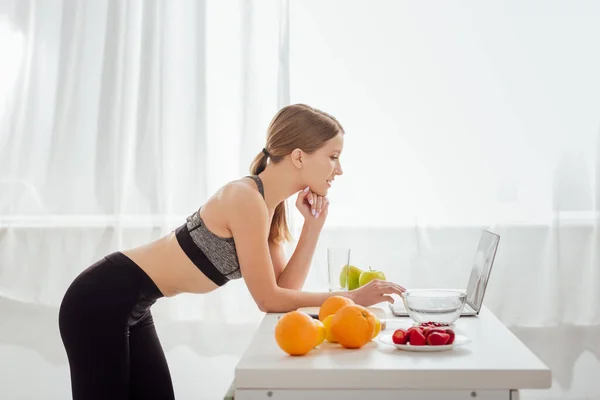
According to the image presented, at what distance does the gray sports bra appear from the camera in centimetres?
193

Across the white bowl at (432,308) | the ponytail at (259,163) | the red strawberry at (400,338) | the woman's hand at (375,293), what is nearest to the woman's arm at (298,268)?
the ponytail at (259,163)

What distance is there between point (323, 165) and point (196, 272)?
424 mm

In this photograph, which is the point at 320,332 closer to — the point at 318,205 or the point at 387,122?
the point at 318,205

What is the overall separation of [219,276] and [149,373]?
0.32m

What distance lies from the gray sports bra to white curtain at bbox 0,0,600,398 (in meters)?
1.24

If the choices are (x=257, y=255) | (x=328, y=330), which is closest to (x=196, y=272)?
(x=257, y=255)

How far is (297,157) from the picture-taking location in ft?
6.59

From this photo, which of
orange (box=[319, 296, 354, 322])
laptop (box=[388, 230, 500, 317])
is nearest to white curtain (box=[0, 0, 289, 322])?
laptop (box=[388, 230, 500, 317])

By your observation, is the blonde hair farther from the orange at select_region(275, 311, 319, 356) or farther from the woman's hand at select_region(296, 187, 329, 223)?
the orange at select_region(275, 311, 319, 356)

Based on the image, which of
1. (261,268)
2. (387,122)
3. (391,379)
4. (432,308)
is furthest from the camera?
(387,122)

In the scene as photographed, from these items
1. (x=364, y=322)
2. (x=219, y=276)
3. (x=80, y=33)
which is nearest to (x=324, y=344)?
(x=364, y=322)

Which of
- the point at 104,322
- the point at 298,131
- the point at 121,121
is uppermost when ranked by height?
the point at 121,121

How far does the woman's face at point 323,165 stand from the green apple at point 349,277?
0.23m

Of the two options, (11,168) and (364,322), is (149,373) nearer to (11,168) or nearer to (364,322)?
(364,322)
